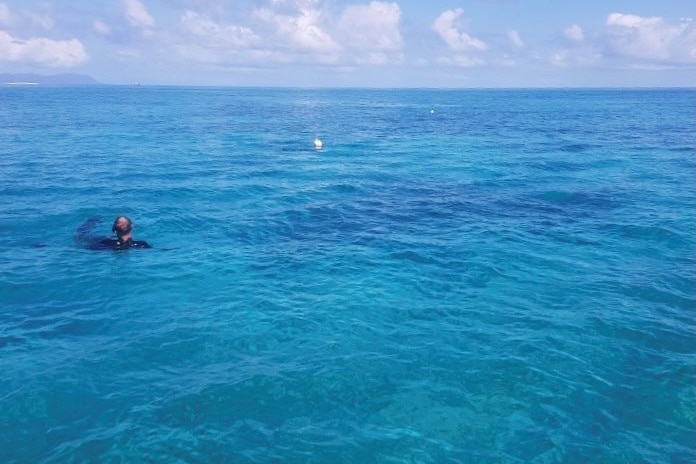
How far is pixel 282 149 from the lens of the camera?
67500 mm

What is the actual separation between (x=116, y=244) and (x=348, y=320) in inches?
645

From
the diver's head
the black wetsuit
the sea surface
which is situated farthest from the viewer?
the black wetsuit

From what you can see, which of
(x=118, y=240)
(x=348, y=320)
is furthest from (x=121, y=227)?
(x=348, y=320)

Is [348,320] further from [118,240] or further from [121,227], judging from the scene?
[118,240]

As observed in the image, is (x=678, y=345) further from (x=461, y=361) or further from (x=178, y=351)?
(x=178, y=351)

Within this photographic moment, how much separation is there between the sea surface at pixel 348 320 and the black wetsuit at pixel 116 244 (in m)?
0.66

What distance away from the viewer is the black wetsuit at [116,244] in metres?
29.9

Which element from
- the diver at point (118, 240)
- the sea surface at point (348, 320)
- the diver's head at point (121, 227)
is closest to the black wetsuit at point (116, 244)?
the diver at point (118, 240)

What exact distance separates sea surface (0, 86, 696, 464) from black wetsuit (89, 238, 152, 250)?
2.18 feet

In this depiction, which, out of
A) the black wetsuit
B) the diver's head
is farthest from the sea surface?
the diver's head

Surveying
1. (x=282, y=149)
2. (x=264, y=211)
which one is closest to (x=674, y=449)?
(x=264, y=211)

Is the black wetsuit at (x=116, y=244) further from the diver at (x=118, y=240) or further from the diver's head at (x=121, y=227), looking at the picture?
the diver's head at (x=121, y=227)

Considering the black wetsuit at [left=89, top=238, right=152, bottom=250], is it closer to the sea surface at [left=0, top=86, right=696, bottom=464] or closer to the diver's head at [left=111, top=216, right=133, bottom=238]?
the diver's head at [left=111, top=216, right=133, bottom=238]

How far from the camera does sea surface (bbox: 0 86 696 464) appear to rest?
15.5 m
